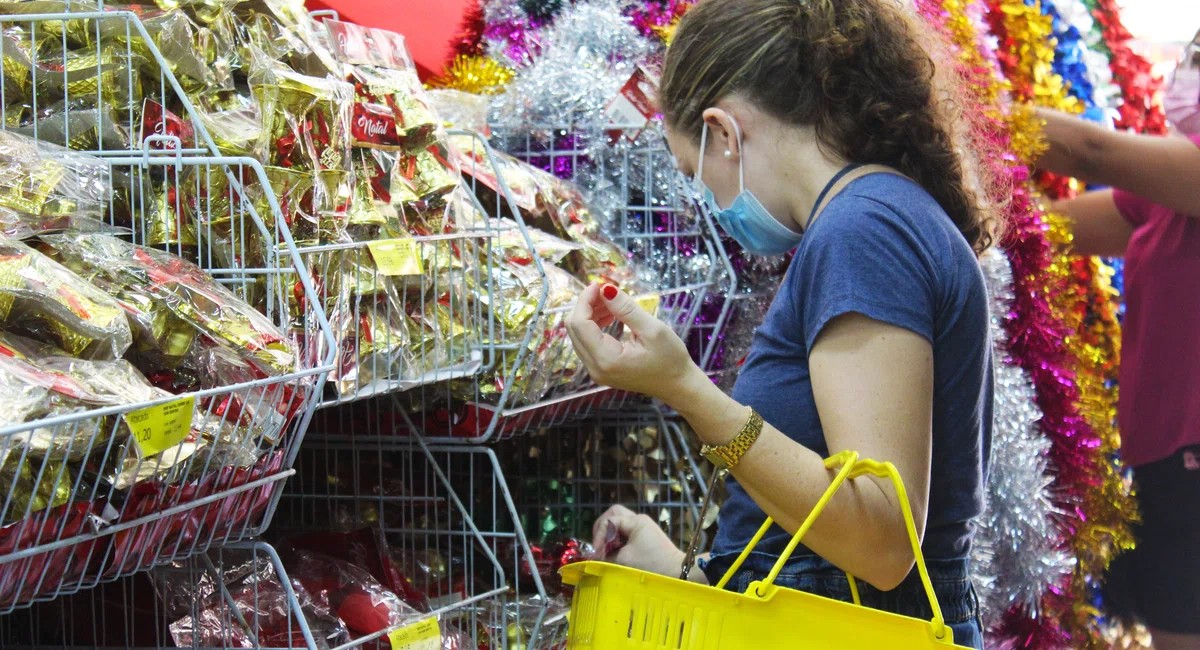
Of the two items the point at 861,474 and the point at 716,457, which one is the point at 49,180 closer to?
the point at 716,457

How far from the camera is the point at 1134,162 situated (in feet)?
9.20

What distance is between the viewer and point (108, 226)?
119 centimetres

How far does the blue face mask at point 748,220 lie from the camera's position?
1311 mm

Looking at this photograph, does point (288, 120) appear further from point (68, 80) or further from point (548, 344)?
point (548, 344)

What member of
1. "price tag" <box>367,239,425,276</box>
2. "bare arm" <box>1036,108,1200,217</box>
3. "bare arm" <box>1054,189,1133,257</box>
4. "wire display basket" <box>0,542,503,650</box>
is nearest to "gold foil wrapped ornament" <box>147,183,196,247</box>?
"price tag" <box>367,239,425,276</box>

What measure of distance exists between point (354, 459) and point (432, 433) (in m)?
0.21

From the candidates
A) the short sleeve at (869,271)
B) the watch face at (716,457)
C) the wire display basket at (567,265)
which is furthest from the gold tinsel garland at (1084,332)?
the watch face at (716,457)

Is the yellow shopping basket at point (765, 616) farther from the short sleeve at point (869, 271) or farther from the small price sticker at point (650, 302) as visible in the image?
the small price sticker at point (650, 302)

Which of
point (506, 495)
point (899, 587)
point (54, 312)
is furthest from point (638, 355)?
point (506, 495)

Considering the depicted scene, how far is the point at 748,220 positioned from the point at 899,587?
422 millimetres

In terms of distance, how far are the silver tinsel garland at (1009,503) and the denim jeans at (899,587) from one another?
1033 mm

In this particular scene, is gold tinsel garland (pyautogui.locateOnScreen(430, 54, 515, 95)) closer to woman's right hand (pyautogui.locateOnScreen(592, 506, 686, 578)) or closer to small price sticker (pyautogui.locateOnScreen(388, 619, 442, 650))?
woman's right hand (pyautogui.locateOnScreen(592, 506, 686, 578))

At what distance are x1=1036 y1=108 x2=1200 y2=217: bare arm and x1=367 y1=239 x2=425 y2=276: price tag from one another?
1833 millimetres

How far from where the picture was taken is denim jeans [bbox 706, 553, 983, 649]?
3.95 ft
